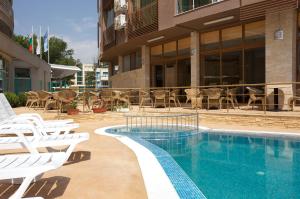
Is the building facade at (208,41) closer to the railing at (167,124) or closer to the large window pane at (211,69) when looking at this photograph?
the large window pane at (211,69)

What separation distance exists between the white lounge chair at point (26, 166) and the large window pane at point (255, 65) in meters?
12.1

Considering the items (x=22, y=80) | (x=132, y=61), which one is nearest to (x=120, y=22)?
(x=132, y=61)

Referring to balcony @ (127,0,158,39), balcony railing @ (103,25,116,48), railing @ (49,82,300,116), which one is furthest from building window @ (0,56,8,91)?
balcony @ (127,0,158,39)

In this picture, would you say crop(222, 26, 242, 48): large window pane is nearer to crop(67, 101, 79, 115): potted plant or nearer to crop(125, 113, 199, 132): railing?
crop(125, 113, 199, 132): railing

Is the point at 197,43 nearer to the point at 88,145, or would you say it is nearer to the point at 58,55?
the point at 88,145

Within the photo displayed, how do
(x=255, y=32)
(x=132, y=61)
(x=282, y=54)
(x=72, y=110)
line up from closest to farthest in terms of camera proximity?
(x=282, y=54) < (x=72, y=110) < (x=255, y=32) < (x=132, y=61)

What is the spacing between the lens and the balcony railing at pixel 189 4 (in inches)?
521

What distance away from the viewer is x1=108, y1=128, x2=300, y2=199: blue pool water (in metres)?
4.46

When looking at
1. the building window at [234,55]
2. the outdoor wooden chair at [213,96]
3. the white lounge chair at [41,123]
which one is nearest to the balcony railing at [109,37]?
the building window at [234,55]

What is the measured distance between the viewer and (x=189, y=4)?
1412 centimetres

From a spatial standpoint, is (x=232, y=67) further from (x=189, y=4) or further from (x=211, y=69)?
(x=189, y=4)

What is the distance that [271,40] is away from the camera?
12531 mm

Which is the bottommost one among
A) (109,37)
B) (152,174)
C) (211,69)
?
(152,174)

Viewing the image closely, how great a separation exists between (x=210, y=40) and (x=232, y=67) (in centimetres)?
184
